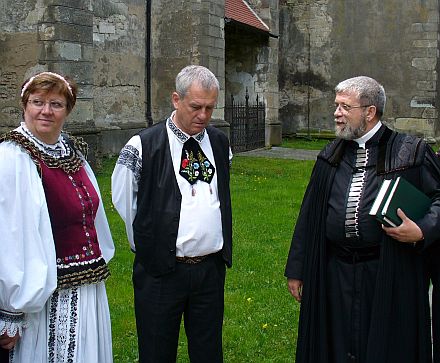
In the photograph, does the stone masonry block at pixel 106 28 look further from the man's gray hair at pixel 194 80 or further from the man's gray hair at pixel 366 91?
the man's gray hair at pixel 366 91

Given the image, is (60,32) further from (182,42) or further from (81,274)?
(81,274)

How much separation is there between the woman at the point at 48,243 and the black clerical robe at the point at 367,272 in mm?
1173

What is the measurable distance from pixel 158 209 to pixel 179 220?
13 cm

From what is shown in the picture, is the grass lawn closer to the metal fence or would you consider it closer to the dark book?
the dark book

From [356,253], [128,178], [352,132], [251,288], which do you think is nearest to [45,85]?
[128,178]

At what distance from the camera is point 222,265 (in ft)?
11.8

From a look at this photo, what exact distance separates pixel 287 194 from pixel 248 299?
560 cm

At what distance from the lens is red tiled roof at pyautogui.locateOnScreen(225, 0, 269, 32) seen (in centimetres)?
1793

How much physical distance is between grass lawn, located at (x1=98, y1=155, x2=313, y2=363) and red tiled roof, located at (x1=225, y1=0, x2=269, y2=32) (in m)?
8.20

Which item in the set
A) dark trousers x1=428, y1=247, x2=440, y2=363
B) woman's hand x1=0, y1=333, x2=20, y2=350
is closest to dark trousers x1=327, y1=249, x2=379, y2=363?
dark trousers x1=428, y1=247, x2=440, y2=363

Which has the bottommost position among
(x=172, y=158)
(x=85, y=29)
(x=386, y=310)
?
(x=386, y=310)

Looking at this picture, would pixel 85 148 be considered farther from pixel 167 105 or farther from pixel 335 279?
pixel 167 105

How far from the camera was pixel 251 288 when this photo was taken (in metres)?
6.19

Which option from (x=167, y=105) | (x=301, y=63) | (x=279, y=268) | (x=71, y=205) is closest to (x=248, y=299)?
(x=279, y=268)
